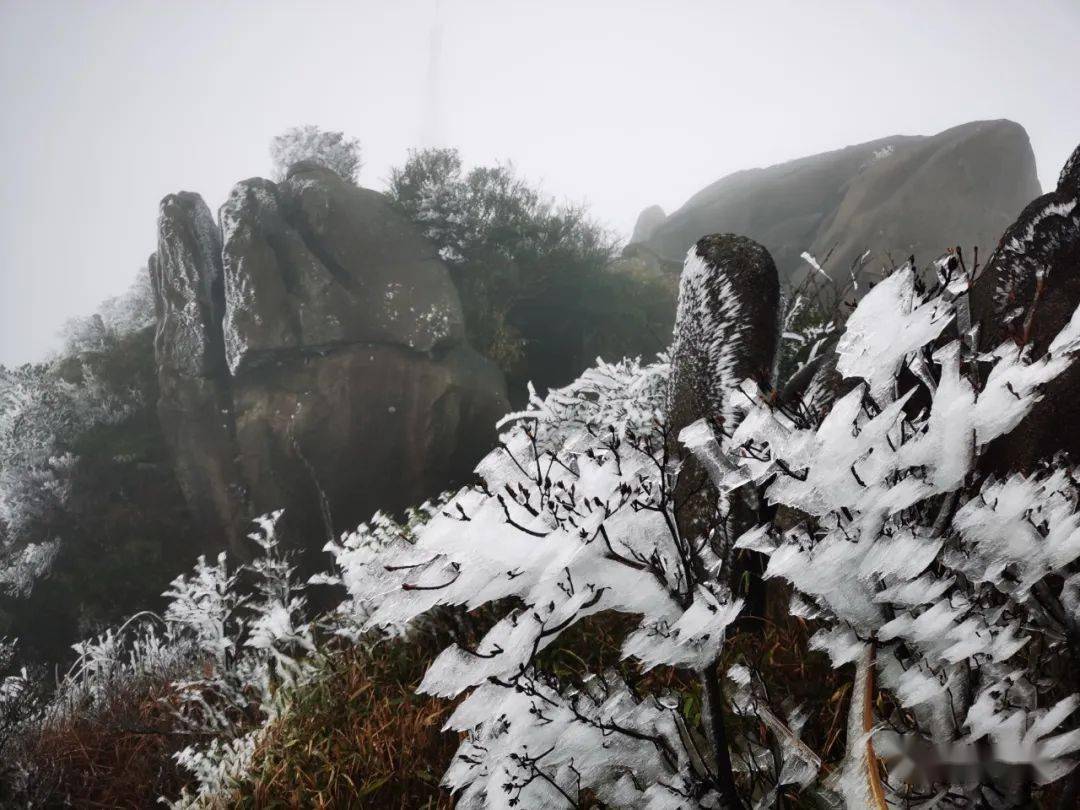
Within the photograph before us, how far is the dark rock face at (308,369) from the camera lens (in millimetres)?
7621

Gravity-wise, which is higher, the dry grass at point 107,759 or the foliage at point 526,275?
the foliage at point 526,275

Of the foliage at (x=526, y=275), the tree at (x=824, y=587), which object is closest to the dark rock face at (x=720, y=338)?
the tree at (x=824, y=587)

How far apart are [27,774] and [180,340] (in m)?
6.05

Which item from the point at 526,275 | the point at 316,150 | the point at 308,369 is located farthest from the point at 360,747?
the point at 316,150

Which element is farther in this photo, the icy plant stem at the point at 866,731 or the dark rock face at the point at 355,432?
the dark rock face at the point at 355,432

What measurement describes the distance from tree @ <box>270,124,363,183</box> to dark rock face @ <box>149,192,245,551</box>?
283 cm

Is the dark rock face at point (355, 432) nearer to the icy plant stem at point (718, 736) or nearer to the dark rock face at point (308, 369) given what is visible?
the dark rock face at point (308, 369)

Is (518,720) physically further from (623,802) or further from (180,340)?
(180,340)

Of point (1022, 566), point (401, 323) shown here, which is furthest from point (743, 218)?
point (1022, 566)

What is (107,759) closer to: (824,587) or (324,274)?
(824,587)

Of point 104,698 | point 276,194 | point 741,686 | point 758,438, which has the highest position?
point 276,194

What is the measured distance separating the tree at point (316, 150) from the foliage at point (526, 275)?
1.68 metres

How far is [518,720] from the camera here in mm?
909

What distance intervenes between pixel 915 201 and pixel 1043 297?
13.4 m
